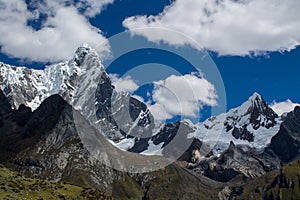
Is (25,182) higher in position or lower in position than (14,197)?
higher

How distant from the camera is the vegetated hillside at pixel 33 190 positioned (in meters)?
138

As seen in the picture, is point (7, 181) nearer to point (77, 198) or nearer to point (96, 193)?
point (77, 198)

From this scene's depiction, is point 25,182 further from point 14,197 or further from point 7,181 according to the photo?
point 14,197

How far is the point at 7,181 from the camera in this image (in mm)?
149125

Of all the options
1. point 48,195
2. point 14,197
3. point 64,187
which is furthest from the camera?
point 64,187

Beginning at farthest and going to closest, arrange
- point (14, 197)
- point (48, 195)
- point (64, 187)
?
point (64, 187) < point (48, 195) < point (14, 197)

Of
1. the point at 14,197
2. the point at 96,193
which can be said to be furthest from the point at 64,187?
the point at 14,197

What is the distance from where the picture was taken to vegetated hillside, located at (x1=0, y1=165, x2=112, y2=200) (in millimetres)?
138100

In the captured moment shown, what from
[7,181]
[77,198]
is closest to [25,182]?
[7,181]

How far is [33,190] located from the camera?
485 ft

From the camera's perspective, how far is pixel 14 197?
132 meters

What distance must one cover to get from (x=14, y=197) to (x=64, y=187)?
118 ft

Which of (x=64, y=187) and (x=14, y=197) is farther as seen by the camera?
(x=64, y=187)

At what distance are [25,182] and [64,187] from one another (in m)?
15.3
